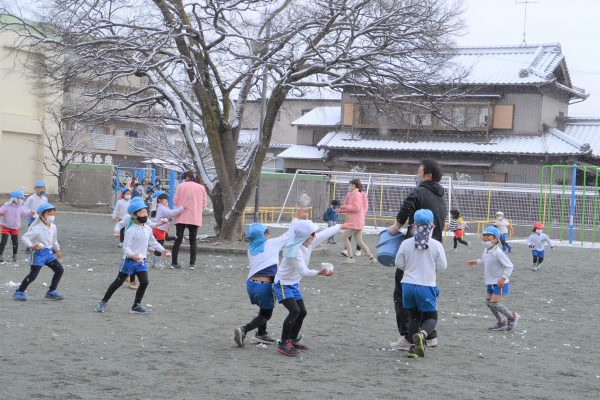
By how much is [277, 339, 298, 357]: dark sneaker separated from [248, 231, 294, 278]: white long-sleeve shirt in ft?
2.51

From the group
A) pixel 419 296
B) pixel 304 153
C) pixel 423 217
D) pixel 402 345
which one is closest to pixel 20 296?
pixel 402 345

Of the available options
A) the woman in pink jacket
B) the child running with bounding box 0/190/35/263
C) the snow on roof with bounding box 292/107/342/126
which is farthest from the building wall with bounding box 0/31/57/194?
the woman in pink jacket

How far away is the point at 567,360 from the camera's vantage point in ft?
24.8

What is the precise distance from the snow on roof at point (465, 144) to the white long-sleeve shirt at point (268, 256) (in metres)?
30.9

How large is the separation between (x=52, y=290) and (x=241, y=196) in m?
8.66

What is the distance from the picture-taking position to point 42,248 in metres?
10.0

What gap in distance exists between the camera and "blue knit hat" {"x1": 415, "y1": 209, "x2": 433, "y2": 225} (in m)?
7.31

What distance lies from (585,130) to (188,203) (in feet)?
98.9

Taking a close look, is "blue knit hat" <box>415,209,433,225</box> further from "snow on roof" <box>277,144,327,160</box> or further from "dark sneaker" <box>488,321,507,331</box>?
"snow on roof" <box>277,144,327,160</box>

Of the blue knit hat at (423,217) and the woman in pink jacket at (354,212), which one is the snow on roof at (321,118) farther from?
the blue knit hat at (423,217)

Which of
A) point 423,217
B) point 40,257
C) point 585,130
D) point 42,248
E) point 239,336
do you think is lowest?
point 239,336

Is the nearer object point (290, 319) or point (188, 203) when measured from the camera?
point (290, 319)

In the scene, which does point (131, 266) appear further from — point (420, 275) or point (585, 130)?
point (585, 130)

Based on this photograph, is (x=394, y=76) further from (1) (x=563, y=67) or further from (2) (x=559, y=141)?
(1) (x=563, y=67)
